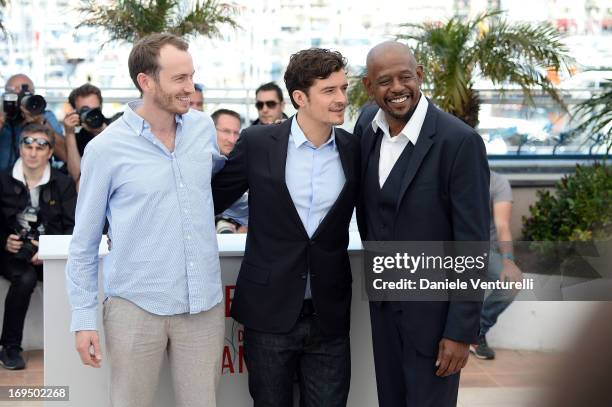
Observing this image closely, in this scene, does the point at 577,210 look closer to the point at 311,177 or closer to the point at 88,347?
the point at 311,177

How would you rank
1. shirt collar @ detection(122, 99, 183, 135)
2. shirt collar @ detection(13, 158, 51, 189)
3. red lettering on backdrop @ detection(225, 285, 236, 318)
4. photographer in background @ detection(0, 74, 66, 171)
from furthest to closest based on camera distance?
photographer in background @ detection(0, 74, 66, 171) → shirt collar @ detection(13, 158, 51, 189) → red lettering on backdrop @ detection(225, 285, 236, 318) → shirt collar @ detection(122, 99, 183, 135)

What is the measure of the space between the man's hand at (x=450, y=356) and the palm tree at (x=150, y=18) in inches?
226

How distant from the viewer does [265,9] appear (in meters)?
9.88

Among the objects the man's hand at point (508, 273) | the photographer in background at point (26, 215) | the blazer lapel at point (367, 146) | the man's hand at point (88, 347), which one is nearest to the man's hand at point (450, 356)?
the blazer lapel at point (367, 146)

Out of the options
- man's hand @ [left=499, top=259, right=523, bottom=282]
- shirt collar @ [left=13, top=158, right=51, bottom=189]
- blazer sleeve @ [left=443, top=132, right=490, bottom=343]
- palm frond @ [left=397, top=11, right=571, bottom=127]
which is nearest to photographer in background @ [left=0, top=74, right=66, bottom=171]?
shirt collar @ [left=13, top=158, right=51, bottom=189]

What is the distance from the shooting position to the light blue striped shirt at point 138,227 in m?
2.85

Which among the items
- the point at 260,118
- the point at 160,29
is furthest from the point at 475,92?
the point at 160,29

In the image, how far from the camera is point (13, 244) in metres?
5.62

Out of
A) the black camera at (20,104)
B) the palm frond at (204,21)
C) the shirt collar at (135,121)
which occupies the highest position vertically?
the palm frond at (204,21)

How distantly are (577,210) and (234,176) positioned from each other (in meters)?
4.38

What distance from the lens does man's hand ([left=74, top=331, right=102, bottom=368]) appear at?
9.38 ft

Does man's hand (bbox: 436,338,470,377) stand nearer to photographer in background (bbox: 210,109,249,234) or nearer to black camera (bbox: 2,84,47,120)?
photographer in background (bbox: 210,109,249,234)

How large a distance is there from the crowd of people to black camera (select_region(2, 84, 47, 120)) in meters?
3.52

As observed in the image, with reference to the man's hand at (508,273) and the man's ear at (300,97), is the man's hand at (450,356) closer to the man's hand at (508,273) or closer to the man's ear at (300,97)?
the man's ear at (300,97)
